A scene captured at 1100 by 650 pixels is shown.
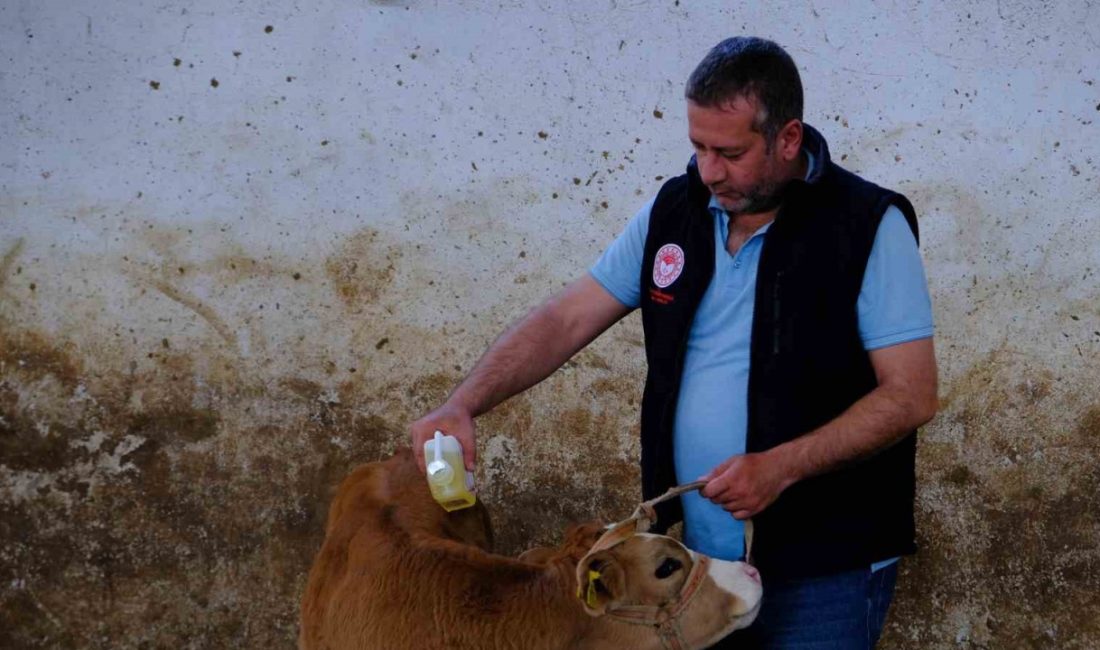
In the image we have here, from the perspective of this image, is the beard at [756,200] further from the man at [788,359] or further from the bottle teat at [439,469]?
the bottle teat at [439,469]

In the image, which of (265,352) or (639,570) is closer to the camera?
(639,570)

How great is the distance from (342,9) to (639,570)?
7.57 feet

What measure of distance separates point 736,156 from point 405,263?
1.96m

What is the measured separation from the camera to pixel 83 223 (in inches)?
168

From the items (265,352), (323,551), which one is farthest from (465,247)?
(323,551)

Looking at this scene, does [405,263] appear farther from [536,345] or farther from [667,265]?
[667,265]

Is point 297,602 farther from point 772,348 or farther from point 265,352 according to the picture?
point 772,348

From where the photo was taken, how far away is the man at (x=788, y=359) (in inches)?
97.3

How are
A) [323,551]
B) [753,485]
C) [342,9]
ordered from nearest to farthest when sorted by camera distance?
1. [753,485]
2. [323,551]
3. [342,9]

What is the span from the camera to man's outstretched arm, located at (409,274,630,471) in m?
2.92

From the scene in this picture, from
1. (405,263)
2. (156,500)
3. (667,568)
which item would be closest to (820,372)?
(667,568)

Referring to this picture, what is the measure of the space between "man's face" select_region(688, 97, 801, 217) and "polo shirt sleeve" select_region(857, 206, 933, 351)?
0.25 metres

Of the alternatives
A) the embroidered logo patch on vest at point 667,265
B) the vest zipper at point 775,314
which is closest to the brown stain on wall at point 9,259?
the embroidered logo patch on vest at point 667,265

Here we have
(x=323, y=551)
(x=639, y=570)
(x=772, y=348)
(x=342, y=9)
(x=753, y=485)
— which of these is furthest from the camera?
(x=342, y=9)
